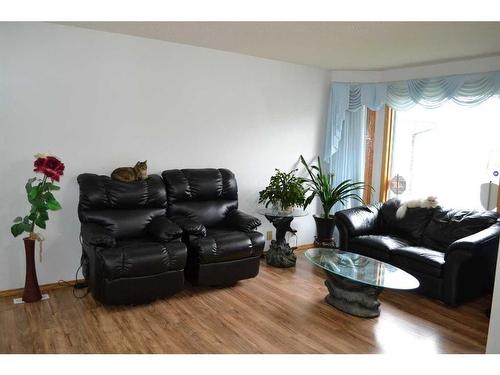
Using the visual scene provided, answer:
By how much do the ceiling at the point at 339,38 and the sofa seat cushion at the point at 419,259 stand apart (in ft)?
6.35

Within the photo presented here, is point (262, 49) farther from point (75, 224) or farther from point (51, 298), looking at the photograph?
point (51, 298)

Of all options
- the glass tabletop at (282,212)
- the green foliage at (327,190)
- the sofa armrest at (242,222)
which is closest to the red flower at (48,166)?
the sofa armrest at (242,222)

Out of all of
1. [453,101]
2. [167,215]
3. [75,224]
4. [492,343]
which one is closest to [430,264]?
[492,343]

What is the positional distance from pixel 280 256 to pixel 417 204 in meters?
1.61

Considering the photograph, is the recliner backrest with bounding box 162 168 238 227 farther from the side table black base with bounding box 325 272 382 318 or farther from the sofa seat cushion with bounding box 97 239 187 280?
the side table black base with bounding box 325 272 382 318

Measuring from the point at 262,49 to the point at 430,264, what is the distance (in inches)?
105

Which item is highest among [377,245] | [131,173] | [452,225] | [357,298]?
[131,173]

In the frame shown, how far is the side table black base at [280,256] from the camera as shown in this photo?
443 cm

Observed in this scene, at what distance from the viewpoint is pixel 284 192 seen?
4398 millimetres

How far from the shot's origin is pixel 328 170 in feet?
17.8

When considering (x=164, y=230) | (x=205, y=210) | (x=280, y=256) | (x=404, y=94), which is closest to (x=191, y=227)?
(x=164, y=230)

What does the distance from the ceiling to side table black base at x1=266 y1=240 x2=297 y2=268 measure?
214 centimetres

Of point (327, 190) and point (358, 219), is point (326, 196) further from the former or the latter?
point (358, 219)

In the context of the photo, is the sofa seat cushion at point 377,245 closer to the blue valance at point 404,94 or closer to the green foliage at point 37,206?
the blue valance at point 404,94
